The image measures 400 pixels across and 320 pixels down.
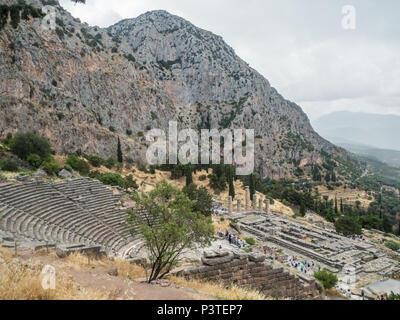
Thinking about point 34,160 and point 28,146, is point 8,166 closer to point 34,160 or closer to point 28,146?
point 34,160

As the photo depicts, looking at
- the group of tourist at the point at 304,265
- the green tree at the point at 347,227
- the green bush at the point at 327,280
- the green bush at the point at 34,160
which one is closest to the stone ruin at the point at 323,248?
the group of tourist at the point at 304,265

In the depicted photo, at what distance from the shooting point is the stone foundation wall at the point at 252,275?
11.4m

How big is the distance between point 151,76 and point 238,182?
5097cm

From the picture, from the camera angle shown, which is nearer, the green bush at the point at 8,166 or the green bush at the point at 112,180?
the green bush at the point at 8,166

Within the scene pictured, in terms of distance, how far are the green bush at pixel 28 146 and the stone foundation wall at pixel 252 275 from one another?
31.6 meters

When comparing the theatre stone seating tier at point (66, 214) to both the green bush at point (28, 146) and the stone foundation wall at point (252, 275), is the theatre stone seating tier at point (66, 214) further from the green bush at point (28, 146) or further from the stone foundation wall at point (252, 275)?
the green bush at point (28, 146)

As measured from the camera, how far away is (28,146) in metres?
33.9

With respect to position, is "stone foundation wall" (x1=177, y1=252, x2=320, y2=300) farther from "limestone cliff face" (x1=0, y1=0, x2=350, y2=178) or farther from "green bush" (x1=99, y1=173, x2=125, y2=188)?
"limestone cliff face" (x1=0, y1=0, x2=350, y2=178)

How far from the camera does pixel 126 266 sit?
39.3 feet

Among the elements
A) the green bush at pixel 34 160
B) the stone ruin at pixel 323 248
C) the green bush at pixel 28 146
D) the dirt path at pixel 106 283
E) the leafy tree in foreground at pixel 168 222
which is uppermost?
the green bush at pixel 28 146

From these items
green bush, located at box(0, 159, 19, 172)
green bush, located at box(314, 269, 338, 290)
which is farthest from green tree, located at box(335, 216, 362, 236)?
green bush, located at box(0, 159, 19, 172)

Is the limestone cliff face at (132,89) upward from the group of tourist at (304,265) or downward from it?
upward

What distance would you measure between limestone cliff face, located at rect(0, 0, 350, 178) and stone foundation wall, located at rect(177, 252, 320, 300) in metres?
50.9

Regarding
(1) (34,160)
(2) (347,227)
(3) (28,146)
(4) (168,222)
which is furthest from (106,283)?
(2) (347,227)
